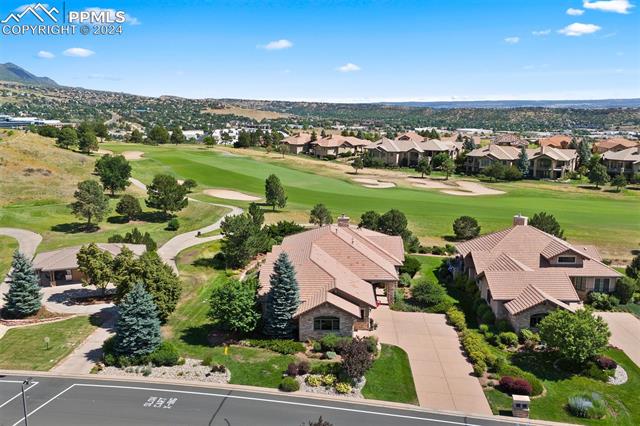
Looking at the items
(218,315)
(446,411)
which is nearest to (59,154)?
(218,315)

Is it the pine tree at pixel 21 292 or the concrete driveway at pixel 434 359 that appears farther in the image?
the pine tree at pixel 21 292

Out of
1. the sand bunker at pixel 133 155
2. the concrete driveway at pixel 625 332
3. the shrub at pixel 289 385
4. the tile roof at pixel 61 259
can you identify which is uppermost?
the sand bunker at pixel 133 155

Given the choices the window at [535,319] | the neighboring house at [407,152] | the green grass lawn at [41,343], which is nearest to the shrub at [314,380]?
the green grass lawn at [41,343]

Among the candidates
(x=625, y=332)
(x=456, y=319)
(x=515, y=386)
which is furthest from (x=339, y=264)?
(x=625, y=332)

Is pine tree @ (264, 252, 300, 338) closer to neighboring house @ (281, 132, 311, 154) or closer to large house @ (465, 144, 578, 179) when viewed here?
large house @ (465, 144, 578, 179)

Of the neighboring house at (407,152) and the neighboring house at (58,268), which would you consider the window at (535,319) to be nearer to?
the neighboring house at (58,268)
